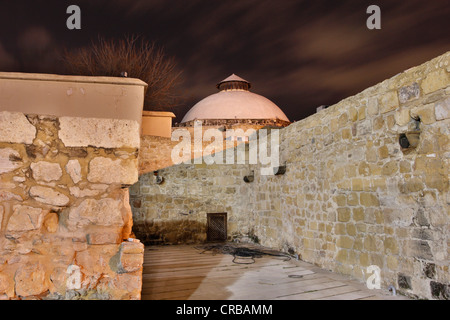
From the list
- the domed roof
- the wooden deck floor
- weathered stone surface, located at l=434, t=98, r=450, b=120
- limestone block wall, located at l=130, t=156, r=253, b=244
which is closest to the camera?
weathered stone surface, located at l=434, t=98, r=450, b=120

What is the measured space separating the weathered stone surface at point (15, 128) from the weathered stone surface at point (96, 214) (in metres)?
0.56

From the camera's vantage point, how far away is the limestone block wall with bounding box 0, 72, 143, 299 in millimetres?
1976

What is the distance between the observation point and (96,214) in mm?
2076

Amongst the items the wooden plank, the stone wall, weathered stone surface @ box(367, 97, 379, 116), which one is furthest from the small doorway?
weathered stone surface @ box(367, 97, 379, 116)

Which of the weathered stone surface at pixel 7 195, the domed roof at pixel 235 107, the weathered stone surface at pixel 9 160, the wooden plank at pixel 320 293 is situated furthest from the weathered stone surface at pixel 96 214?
the domed roof at pixel 235 107

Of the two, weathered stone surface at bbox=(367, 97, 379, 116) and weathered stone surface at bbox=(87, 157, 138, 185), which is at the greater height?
weathered stone surface at bbox=(367, 97, 379, 116)

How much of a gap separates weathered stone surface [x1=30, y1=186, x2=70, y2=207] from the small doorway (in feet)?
16.3

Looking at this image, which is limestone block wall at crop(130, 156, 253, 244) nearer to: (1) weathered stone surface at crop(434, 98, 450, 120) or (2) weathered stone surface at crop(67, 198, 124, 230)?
(2) weathered stone surface at crop(67, 198, 124, 230)

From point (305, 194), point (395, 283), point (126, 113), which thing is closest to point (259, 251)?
point (305, 194)

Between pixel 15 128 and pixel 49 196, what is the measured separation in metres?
0.50

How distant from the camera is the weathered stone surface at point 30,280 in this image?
1.95 metres
